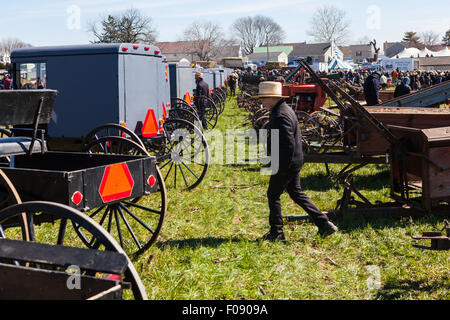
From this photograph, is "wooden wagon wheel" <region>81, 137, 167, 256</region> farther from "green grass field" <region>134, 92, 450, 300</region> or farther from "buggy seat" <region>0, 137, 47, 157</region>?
"buggy seat" <region>0, 137, 47, 157</region>

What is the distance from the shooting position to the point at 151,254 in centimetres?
560

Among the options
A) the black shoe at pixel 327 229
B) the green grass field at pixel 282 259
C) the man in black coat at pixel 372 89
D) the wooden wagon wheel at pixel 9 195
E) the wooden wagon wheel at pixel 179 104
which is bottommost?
the green grass field at pixel 282 259

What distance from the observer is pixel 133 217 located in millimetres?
5188

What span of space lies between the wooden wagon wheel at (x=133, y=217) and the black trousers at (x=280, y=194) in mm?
1347

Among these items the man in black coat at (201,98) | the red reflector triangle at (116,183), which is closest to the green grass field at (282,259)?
the red reflector triangle at (116,183)

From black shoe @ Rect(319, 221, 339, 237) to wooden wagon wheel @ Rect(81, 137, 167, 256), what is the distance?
A: 200 centimetres

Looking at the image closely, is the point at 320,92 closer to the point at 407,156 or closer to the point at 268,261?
the point at 407,156

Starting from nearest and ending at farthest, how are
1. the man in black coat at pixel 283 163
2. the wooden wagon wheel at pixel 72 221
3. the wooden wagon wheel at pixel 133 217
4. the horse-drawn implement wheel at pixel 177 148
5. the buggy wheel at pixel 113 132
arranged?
the wooden wagon wheel at pixel 72 221, the wooden wagon wheel at pixel 133 217, the man in black coat at pixel 283 163, the buggy wheel at pixel 113 132, the horse-drawn implement wheel at pixel 177 148

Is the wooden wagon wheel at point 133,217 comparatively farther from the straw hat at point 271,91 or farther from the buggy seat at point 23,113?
the straw hat at point 271,91

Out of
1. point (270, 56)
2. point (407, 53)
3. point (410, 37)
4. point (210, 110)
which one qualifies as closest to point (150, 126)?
point (210, 110)

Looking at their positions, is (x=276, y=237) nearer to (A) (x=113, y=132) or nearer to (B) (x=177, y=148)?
(B) (x=177, y=148)

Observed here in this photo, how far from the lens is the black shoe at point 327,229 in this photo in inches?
239

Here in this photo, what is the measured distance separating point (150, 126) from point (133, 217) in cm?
419

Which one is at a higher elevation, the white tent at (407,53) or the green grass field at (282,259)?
the white tent at (407,53)
